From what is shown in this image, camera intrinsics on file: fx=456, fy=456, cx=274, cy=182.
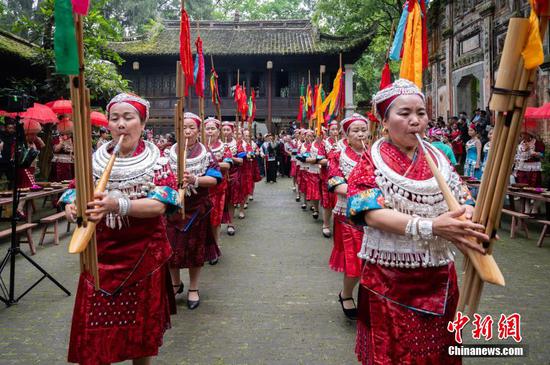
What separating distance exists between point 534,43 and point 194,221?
3808 millimetres

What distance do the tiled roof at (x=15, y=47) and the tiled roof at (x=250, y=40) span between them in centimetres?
919

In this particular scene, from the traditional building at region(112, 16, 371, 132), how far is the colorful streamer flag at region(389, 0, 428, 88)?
20.1m

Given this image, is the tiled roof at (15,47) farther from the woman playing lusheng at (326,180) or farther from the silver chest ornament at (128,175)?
the silver chest ornament at (128,175)

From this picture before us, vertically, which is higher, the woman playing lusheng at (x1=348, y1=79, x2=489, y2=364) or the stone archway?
the stone archway

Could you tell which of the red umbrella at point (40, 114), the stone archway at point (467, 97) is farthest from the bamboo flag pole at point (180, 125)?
the stone archway at point (467, 97)

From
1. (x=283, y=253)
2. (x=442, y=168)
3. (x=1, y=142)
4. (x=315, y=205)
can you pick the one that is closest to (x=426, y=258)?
(x=442, y=168)

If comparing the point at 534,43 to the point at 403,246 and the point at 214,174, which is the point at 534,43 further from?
the point at 214,174

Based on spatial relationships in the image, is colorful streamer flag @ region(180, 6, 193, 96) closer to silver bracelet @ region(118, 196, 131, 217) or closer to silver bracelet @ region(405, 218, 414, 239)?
silver bracelet @ region(118, 196, 131, 217)

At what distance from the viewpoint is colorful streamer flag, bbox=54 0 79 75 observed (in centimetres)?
210

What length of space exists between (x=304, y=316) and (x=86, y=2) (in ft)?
11.0

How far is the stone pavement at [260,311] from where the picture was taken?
363 centimetres

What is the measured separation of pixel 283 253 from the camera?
7125mm

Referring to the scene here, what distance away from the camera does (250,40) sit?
1016 inches

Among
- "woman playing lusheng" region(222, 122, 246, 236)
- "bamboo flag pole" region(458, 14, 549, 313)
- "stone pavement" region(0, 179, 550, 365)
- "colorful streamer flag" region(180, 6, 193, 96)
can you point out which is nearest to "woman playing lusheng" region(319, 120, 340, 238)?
"stone pavement" region(0, 179, 550, 365)
